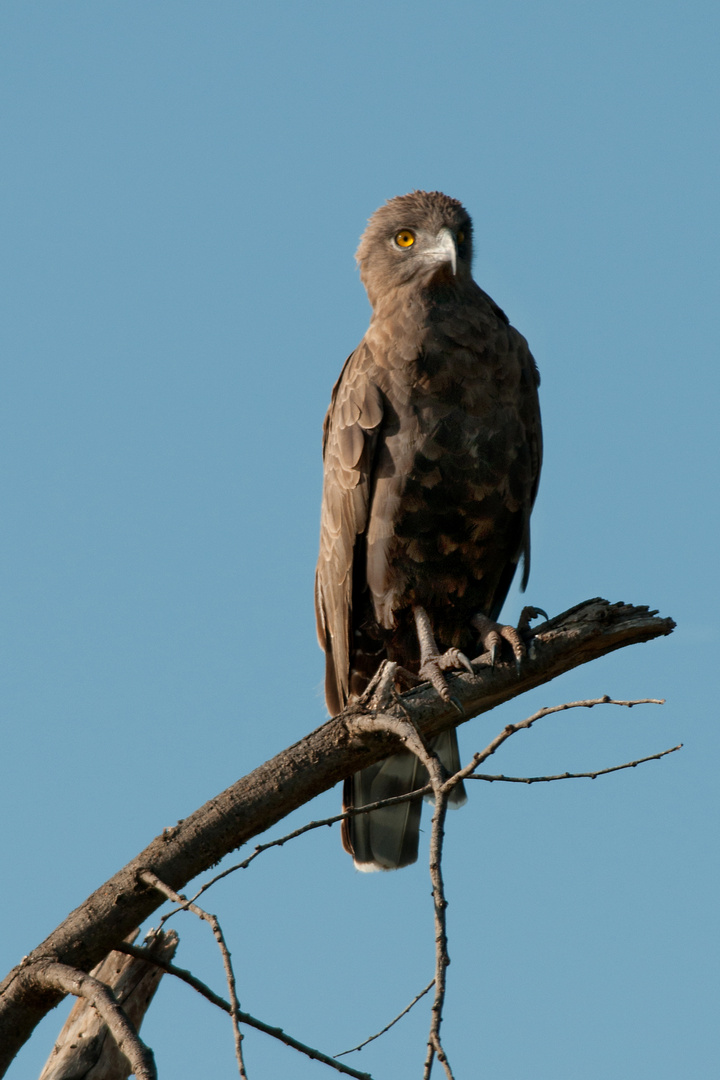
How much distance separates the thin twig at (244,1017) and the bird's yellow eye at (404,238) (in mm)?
3943

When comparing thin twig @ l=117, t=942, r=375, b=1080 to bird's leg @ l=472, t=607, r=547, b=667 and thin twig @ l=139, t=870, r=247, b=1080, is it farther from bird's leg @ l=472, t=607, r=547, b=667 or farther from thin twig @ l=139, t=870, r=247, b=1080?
bird's leg @ l=472, t=607, r=547, b=667

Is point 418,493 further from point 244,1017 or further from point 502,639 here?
point 244,1017

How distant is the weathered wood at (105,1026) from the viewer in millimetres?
4180

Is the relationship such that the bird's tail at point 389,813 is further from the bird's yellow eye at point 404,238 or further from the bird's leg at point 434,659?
the bird's yellow eye at point 404,238

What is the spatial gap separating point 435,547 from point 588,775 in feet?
6.79

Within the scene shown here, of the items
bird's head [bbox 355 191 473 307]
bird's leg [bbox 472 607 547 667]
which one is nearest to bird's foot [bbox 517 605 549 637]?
bird's leg [bbox 472 607 547 667]

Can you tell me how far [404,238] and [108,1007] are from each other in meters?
4.32

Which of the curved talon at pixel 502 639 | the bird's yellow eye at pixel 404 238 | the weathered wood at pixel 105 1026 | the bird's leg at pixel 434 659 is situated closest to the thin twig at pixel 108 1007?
the weathered wood at pixel 105 1026

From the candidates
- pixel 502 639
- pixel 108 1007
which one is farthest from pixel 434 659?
pixel 108 1007

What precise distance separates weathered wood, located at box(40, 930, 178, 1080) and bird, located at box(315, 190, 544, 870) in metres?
1.48

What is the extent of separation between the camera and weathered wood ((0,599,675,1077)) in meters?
3.84

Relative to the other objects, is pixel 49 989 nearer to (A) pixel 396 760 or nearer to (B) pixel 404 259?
(A) pixel 396 760

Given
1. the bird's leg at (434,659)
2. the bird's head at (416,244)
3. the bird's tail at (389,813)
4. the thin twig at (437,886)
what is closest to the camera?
the thin twig at (437,886)

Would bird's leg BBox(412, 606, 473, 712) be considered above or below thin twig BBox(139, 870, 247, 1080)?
above
